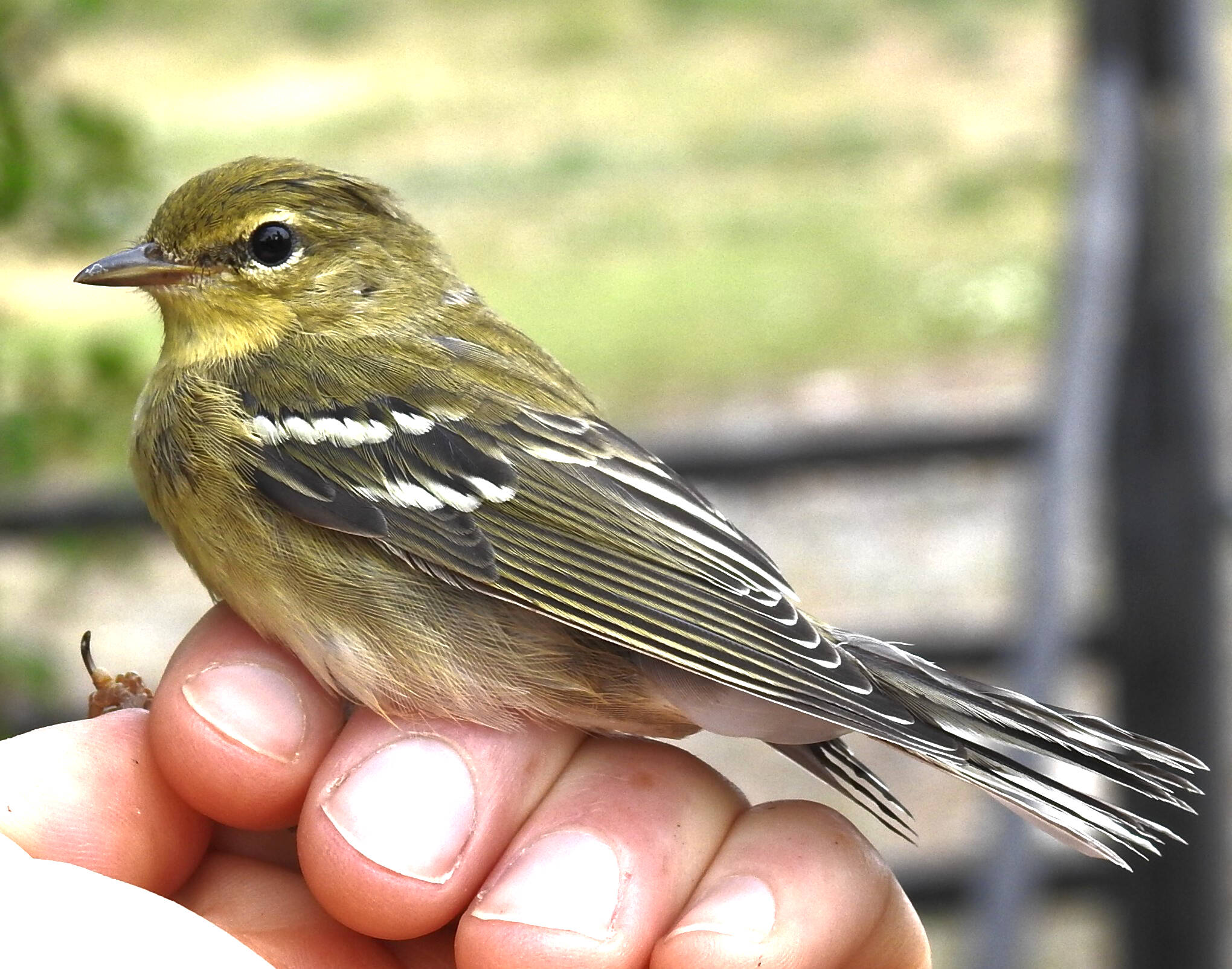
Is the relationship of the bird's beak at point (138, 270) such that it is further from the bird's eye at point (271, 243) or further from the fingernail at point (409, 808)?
the fingernail at point (409, 808)

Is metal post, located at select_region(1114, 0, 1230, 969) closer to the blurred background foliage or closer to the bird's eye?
the bird's eye

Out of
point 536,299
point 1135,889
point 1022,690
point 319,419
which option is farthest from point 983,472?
point 319,419

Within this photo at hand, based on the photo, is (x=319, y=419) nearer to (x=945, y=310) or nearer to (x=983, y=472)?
(x=983, y=472)

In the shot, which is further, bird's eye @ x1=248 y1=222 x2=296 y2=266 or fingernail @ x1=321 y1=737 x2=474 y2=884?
bird's eye @ x1=248 y1=222 x2=296 y2=266

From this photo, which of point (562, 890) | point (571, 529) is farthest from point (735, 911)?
point (571, 529)

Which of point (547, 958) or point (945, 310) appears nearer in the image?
point (547, 958)

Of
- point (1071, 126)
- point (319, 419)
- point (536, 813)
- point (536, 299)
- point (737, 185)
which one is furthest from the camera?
point (737, 185)

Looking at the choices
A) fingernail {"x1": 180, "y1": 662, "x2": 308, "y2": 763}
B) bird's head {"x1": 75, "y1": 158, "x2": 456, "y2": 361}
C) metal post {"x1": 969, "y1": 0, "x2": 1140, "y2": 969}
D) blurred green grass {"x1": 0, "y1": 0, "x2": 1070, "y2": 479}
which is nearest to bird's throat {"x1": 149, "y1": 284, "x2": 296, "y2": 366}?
bird's head {"x1": 75, "y1": 158, "x2": 456, "y2": 361}
